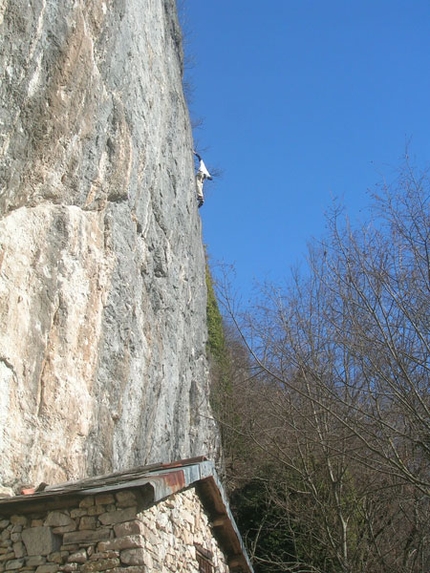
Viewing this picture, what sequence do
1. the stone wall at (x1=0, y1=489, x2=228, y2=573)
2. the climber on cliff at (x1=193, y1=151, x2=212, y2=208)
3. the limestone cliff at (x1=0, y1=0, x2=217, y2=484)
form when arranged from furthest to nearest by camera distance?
the climber on cliff at (x1=193, y1=151, x2=212, y2=208), the limestone cliff at (x1=0, y1=0, x2=217, y2=484), the stone wall at (x1=0, y1=489, x2=228, y2=573)

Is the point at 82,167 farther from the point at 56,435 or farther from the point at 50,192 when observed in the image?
the point at 56,435

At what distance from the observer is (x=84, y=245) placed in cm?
835

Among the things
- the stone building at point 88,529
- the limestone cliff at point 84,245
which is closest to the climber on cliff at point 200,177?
the limestone cliff at point 84,245

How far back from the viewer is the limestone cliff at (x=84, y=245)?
23.2 ft

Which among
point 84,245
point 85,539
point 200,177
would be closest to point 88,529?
point 85,539

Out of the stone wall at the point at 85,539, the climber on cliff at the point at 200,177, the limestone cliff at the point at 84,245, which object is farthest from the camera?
the climber on cliff at the point at 200,177

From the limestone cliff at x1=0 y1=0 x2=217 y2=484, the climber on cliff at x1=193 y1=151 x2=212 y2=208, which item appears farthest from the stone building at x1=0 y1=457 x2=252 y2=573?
the climber on cliff at x1=193 y1=151 x2=212 y2=208

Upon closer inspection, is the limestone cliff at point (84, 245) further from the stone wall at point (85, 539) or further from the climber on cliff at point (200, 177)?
the climber on cliff at point (200, 177)

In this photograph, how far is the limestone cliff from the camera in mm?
7074

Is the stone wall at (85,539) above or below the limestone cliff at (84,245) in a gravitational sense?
below

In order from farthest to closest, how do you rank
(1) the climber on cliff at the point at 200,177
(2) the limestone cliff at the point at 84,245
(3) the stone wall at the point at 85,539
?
(1) the climber on cliff at the point at 200,177
(2) the limestone cliff at the point at 84,245
(3) the stone wall at the point at 85,539

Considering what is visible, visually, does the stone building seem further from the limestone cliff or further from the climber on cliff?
the climber on cliff

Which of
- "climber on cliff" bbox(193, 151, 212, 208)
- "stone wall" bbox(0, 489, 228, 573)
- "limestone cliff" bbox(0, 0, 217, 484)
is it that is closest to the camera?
"stone wall" bbox(0, 489, 228, 573)

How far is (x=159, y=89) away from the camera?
11891 mm
